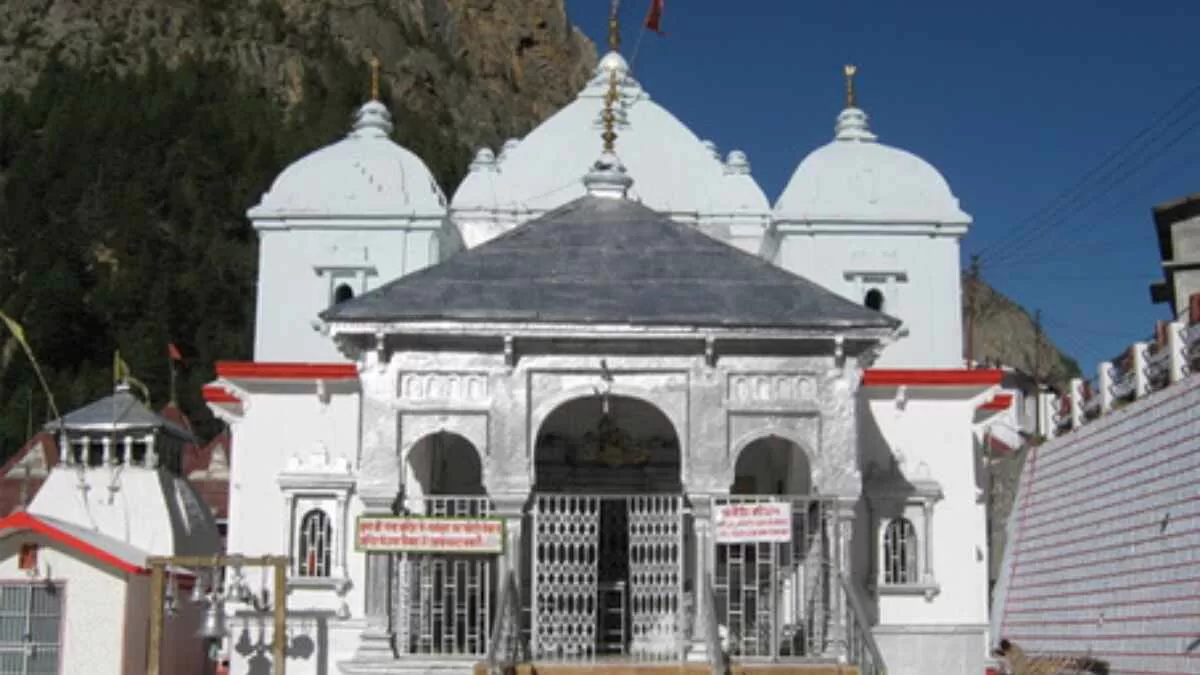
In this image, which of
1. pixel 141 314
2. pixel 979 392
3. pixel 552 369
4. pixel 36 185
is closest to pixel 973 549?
pixel 979 392

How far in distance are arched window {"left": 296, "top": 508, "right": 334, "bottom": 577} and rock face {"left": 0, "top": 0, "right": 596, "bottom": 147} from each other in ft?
290

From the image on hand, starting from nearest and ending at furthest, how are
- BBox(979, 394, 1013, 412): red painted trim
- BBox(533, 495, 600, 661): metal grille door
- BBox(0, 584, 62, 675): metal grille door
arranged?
BBox(533, 495, 600, 661): metal grille door → BBox(0, 584, 62, 675): metal grille door → BBox(979, 394, 1013, 412): red painted trim

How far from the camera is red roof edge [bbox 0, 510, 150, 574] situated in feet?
76.6

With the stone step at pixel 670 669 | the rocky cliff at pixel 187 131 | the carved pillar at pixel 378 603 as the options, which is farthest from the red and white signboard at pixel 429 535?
the rocky cliff at pixel 187 131

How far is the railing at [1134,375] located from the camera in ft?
75.8

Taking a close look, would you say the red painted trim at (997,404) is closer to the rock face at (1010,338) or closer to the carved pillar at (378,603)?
the carved pillar at (378,603)

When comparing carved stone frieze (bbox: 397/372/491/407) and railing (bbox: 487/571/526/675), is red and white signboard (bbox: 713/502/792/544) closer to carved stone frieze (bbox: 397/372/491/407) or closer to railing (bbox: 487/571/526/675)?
railing (bbox: 487/571/526/675)

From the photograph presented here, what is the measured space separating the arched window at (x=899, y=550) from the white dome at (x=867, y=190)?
217 inches

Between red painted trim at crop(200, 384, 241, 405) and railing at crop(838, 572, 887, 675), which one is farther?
red painted trim at crop(200, 384, 241, 405)

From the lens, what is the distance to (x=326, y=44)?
116 m

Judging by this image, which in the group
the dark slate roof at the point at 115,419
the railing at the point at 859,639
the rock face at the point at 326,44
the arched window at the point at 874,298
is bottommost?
the railing at the point at 859,639

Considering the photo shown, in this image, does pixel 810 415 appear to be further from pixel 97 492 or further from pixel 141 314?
pixel 141 314

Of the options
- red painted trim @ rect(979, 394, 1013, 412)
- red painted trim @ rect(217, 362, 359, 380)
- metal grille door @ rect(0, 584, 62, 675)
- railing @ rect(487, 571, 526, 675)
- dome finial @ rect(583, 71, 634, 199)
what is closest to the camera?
Result: railing @ rect(487, 571, 526, 675)

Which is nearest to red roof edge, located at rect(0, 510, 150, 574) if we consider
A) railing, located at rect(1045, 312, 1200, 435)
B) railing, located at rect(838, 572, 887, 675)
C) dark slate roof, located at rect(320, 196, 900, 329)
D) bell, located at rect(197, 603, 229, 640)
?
bell, located at rect(197, 603, 229, 640)
